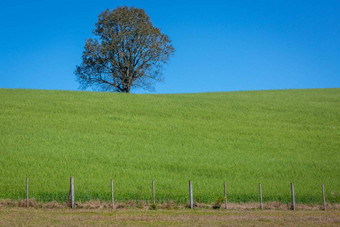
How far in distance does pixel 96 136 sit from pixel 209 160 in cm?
724

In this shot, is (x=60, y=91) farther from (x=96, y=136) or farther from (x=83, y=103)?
(x=96, y=136)

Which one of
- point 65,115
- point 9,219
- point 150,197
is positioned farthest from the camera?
point 65,115

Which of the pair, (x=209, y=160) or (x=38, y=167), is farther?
(x=209, y=160)

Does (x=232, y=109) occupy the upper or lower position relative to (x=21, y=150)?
upper

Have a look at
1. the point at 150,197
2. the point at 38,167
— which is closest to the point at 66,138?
the point at 38,167

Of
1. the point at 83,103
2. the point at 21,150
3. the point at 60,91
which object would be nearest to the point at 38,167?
the point at 21,150

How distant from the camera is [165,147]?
75.0 ft

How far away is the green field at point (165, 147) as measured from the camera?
56.5 feet

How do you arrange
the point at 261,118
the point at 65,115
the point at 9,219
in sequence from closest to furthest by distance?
the point at 9,219 → the point at 65,115 → the point at 261,118

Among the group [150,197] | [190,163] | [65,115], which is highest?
[65,115]

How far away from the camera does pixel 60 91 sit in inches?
1512

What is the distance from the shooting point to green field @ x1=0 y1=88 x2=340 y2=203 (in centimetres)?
1722

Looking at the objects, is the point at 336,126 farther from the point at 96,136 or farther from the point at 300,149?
the point at 96,136

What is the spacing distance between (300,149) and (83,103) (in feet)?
55.9
